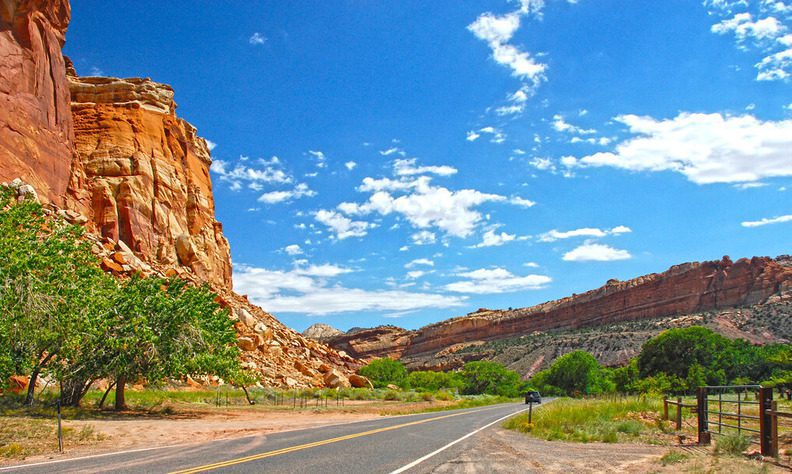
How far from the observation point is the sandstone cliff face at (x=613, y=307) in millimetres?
136625

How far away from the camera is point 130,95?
254 feet

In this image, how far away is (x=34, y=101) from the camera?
52844 millimetres

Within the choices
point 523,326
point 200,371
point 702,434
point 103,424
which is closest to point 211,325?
point 200,371

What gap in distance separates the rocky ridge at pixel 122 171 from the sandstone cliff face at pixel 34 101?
11cm

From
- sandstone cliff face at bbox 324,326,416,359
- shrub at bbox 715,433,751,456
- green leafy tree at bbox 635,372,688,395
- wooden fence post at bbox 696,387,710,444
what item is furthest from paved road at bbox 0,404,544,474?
sandstone cliff face at bbox 324,326,416,359

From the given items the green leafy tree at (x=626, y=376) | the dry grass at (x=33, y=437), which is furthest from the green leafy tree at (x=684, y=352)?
the dry grass at (x=33, y=437)

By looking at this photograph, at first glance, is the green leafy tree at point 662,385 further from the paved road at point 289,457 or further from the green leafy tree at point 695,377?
the paved road at point 289,457

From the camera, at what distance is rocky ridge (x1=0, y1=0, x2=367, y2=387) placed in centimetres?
5084

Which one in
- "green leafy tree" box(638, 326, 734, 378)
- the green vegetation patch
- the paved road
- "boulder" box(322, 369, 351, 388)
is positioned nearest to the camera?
the paved road

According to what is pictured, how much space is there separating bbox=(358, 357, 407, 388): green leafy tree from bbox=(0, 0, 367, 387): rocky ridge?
13.4 ft

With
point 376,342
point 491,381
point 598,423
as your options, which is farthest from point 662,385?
point 376,342

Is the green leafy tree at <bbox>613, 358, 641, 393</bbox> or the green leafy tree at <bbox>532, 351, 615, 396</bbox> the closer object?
the green leafy tree at <bbox>613, 358, 641, 393</bbox>

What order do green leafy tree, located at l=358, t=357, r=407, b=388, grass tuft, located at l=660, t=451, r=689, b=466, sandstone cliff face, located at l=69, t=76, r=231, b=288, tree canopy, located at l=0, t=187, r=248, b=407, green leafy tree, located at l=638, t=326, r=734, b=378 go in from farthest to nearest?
green leafy tree, located at l=358, t=357, r=407, b=388 → green leafy tree, located at l=638, t=326, r=734, b=378 → sandstone cliff face, located at l=69, t=76, r=231, b=288 → tree canopy, located at l=0, t=187, r=248, b=407 → grass tuft, located at l=660, t=451, r=689, b=466

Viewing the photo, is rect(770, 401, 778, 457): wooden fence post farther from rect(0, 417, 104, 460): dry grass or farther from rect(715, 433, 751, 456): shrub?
rect(0, 417, 104, 460): dry grass
